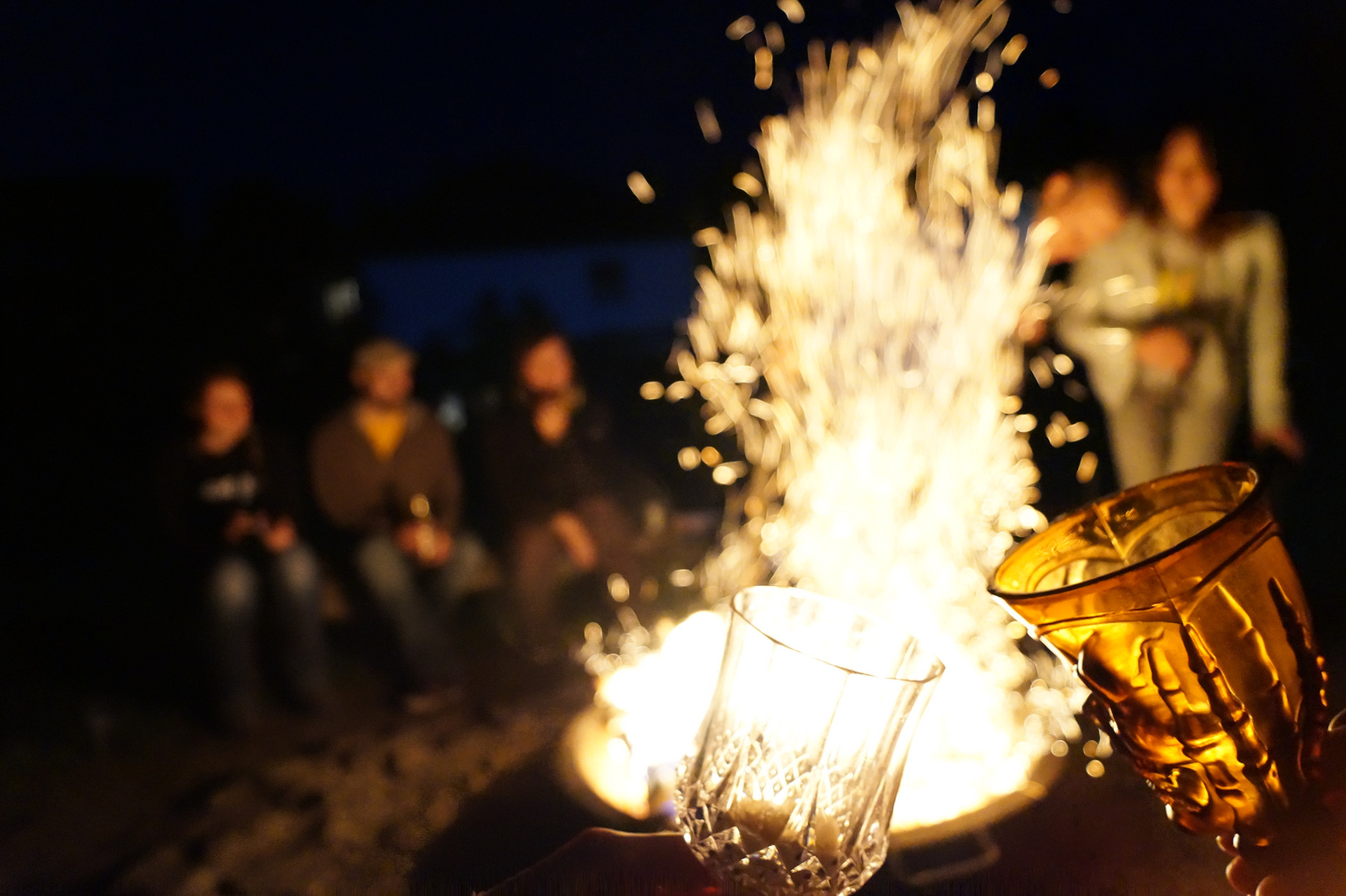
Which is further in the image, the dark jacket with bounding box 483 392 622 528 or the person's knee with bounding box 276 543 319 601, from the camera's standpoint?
the dark jacket with bounding box 483 392 622 528

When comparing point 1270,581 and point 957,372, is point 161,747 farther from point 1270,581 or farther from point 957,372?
point 1270,581

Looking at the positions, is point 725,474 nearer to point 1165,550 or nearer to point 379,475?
point 379,475

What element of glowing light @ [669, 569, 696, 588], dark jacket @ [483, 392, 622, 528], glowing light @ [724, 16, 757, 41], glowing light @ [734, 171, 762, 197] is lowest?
glowing light @ [669, 569, 696, 588]

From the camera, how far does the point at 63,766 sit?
2.94 m

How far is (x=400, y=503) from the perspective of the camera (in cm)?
344

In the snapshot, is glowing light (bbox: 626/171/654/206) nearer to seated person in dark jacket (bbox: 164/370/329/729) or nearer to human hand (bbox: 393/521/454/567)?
human hand (bbox: 393/521/454/567)

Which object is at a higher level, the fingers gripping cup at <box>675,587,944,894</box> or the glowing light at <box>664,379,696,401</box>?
the glowing light at <box>664,379,696,401</box>

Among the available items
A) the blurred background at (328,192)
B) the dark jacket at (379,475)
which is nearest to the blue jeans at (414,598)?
the dark jacket at (379,475)

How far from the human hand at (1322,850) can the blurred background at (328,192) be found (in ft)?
8.21

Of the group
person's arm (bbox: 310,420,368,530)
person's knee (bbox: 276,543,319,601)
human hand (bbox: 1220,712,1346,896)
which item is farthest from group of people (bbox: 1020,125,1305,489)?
person's knee (bbox: 276,543,319,601)

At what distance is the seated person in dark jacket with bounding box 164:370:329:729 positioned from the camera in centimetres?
313

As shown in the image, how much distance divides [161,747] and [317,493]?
3.16ft

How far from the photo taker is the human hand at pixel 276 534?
3.20m

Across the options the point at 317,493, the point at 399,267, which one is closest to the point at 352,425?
the point at 317,493
